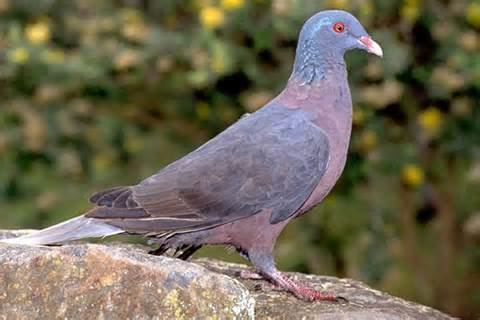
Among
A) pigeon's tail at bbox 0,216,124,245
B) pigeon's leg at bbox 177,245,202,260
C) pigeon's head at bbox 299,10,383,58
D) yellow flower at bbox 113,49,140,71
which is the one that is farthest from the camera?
yellow flower at bbox 113,49,140,71

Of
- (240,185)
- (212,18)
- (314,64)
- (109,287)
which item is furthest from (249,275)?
(212,18)

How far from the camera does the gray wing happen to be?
15.8ft

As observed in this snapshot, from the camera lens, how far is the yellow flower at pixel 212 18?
22.3 feet

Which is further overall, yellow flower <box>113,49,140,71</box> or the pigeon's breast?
yellow flower <box>113,49,140,71</box>

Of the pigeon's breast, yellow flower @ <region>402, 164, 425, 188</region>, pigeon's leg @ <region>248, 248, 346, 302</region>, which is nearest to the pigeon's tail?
pigeon's leg @ <region>248, 248, 346, 302</region>

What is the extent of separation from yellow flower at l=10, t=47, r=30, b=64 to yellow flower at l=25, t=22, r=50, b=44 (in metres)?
0.15

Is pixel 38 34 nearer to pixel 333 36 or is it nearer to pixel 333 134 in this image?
pixel 333 36

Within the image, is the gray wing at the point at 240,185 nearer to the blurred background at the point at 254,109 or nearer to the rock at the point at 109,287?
the rock at the point at 109,287

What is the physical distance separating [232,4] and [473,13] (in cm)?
133

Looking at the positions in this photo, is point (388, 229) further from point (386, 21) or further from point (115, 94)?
point (115, 94)

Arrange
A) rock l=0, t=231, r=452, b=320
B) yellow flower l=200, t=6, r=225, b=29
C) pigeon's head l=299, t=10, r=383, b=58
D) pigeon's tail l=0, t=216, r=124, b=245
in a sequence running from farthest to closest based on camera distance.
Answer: yellow flower l=200, t=6, r=225, b=29
pigeon's head l=299, t=10, r=383, b=58
pigeon's tail l=0, t=216, r=124, b=245
rock l=0, t=231, r=452, b=320

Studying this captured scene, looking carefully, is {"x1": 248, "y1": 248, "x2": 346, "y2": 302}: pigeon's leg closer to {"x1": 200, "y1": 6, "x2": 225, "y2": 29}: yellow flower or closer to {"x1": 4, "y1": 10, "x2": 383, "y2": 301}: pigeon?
{"x1": 4, "y1": 10, "x2": 383, "y2": 301}: pigeon

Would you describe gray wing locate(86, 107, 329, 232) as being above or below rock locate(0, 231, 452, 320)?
above

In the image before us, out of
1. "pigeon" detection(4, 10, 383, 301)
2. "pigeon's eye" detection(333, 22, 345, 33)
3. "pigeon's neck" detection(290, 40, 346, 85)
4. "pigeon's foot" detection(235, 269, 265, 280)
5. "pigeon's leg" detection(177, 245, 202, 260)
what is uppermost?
"pigeon's eye" detection(333, 22, 345, 33)
